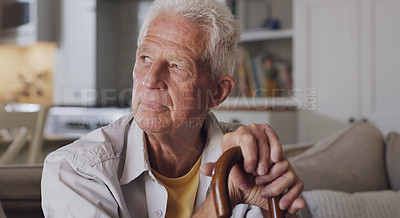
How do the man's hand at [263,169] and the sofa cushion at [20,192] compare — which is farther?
the sofa cushion at [20,192]

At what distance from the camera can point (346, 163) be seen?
4.99ft

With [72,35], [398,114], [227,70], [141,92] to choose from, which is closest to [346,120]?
[398,114]

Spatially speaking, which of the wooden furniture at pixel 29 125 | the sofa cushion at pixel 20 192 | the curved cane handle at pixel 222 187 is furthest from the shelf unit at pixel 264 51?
the curved cane handle at pixel 222 187

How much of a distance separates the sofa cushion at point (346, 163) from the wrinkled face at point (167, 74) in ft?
1.85

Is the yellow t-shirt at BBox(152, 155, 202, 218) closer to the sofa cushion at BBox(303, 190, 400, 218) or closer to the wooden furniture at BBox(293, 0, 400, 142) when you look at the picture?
the sofa cushion at BBox(303, 190, 400, 218)

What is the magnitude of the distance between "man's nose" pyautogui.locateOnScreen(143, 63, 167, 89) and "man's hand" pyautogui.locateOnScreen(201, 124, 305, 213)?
227 millimetres

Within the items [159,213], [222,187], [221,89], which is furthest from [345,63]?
[222,187]

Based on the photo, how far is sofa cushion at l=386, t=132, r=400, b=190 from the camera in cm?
158

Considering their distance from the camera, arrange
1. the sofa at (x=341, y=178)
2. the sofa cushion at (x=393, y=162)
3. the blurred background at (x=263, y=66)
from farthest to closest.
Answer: the blurred background at (x=263, y=66)
the sofa cushion at (x=393, y=162)
the sofa at (x=341, y=178)

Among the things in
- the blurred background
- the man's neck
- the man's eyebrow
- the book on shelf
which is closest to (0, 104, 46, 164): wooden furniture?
the blurred background

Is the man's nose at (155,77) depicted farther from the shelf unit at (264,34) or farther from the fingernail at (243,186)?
the shelf unit at (264,34)

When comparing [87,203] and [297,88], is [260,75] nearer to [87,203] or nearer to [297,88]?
[297,88]

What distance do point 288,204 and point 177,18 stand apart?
0.47 metres

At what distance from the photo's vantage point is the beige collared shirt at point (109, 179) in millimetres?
845
